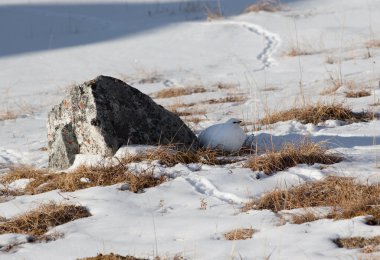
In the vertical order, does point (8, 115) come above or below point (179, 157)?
above

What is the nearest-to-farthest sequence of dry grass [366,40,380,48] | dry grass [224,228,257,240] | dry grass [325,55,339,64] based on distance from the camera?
dry grass [224,228,257,240]
dry grass [325,55,339,64]
dry grass [366,40,380,48]

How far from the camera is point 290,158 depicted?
4.64 metres

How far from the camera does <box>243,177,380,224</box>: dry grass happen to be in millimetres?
3656

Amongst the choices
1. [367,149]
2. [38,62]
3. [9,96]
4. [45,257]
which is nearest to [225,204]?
[45,257]

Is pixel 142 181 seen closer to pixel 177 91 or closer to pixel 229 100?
pixel 229 100

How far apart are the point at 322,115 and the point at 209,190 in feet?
6.81

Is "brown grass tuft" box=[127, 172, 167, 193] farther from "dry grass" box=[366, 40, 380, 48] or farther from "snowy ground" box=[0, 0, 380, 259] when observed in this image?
"dry grass" box=[366, 40, 380, 48]

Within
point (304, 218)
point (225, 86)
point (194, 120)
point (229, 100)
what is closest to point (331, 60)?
point (225, 86)

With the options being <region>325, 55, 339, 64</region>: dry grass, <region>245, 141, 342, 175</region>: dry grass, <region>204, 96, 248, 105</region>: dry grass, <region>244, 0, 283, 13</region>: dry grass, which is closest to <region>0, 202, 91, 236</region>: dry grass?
<region>245, 141, 342, 175</region>: dry grass

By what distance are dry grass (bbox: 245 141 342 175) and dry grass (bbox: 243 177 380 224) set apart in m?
0.43

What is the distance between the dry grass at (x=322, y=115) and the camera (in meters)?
6.02

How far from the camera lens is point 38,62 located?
11383 mm

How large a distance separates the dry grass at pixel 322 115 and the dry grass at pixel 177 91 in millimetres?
2593

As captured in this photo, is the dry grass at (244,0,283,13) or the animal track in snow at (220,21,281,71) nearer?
the animal track in snow at (220,21,281,71)
